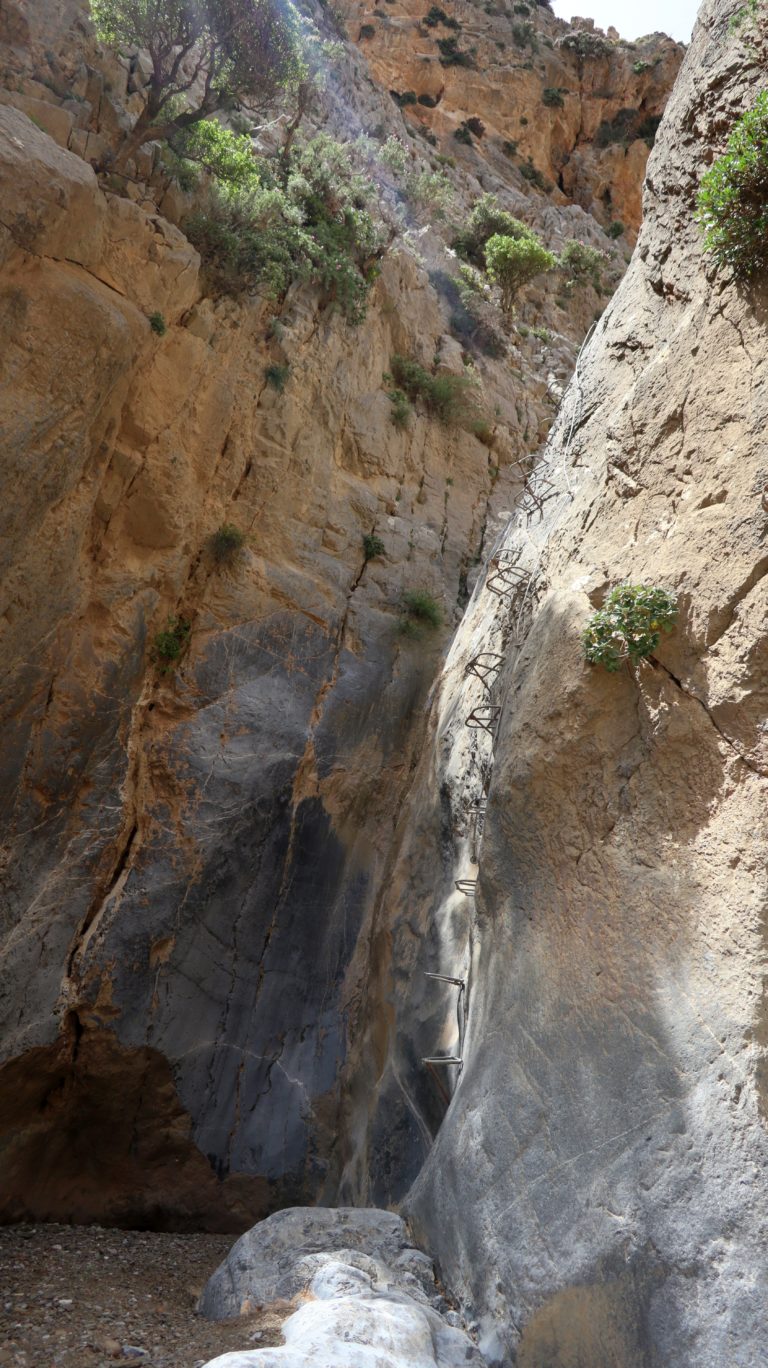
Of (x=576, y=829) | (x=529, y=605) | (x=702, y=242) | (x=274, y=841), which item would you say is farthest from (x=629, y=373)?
(x=274, y=841)

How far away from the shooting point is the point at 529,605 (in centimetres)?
912

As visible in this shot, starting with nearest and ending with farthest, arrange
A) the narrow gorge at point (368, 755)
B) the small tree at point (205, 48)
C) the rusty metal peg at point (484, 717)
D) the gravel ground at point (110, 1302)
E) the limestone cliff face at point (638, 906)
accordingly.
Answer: the limestone cliff face at point (638, 906) < the narrow gorge at point (368, 755) < the gravel ground at point (110, 1302) < the rusty metal peg at point (484, 717) < the small tree at point (205, 48)

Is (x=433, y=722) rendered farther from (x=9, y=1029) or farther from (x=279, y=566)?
(x=9, y=1029)

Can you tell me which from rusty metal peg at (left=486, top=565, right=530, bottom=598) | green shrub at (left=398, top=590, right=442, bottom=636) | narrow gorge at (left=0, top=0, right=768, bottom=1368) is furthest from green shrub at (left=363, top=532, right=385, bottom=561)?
rusty metal peg at (left=486, top=565, right=530, bottom=598)

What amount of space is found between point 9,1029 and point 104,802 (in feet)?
9.14

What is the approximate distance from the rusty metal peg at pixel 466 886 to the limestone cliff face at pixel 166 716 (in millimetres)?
2146

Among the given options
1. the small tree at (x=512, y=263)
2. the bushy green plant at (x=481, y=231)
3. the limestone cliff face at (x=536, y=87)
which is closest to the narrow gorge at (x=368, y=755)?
the small tree at (x=512, y=263)

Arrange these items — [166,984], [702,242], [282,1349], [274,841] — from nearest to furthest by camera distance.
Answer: [282,1349]
[702,242]
[166,984]
[274,841]

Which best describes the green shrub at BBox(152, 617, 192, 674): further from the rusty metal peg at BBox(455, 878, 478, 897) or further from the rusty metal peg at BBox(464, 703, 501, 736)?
the rusty metal peg at BBox(455, 878, 478, 897)

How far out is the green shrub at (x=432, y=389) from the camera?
53.3 ft

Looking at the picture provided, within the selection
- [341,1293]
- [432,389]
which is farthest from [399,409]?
[341,1293]

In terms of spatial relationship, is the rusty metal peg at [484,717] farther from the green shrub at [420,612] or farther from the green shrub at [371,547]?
the green shrub at [371,547]

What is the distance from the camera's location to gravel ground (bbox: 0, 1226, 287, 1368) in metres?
6.40

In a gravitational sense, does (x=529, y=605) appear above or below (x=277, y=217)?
below
